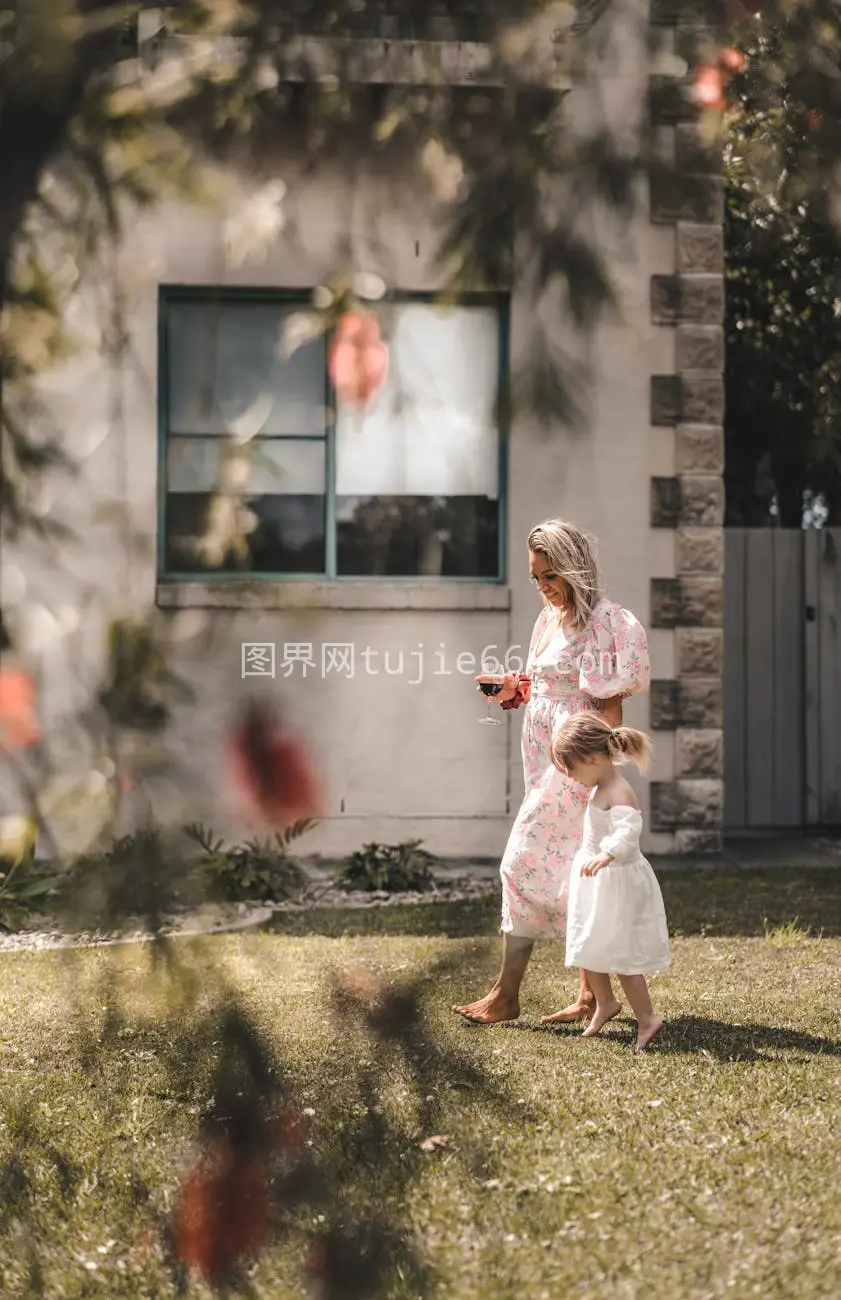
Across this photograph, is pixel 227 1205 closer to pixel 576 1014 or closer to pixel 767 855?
pixel 576 1014

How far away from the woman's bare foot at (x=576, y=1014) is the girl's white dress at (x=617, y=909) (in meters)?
0.35

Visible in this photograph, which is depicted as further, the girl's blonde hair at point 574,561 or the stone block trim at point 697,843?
the stone block trim at point 697,843

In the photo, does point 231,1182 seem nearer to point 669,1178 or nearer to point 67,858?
point 67,858

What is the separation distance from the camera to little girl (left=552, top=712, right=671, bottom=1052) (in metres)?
4.93

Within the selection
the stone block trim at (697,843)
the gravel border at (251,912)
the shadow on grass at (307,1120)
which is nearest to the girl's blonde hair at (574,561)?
the gravel border at (251,912)

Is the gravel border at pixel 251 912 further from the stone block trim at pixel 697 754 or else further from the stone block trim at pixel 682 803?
the stone block trim at pixel 697 754

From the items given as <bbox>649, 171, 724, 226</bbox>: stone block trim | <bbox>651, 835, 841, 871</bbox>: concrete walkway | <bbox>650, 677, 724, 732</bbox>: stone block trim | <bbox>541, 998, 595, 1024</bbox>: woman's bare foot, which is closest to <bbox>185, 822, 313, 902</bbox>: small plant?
<bbox>649, 171, 724, 226</bbox>: stone block trim

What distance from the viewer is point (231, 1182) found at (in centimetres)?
210

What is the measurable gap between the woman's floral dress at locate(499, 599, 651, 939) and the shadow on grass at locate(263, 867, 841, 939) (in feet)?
4.63

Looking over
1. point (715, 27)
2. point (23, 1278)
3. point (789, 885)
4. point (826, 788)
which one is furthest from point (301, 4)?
point (826, 788)

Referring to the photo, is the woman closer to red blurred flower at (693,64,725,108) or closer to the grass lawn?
the grass lawn

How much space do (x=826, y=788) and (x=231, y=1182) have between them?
937 centimetres

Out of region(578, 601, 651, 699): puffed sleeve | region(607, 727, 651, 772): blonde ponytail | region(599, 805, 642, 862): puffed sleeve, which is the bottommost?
region(599, 805, 642, 862): puffed sleeve

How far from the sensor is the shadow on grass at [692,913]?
7066mm
